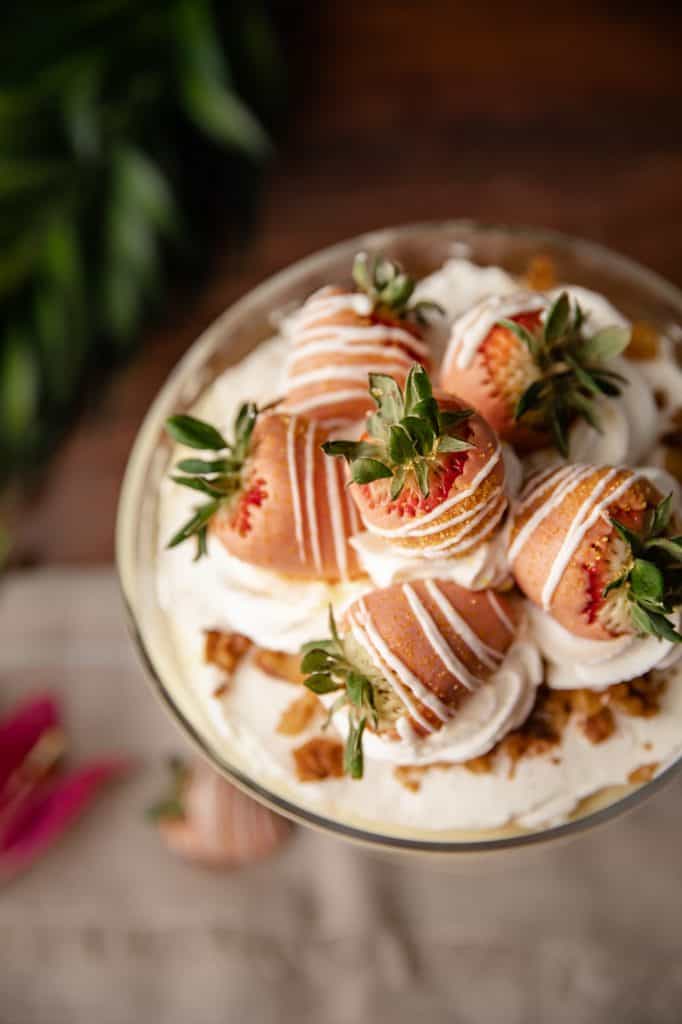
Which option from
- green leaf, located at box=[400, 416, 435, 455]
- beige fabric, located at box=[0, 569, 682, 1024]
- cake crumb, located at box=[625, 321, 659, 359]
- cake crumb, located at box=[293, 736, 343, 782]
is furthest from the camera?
beige fabric, located at box=[0, 569, 682, 1024]

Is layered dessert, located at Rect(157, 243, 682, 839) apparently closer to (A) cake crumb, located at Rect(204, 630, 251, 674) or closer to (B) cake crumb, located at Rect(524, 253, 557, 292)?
(A) cake crumb, located at Rect(204, 630, 251, 674)

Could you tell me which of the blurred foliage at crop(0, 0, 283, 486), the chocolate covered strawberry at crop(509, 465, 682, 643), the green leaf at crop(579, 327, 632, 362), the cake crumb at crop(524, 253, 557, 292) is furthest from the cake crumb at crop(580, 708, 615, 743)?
the blurred foliage at crop(0, 0, 283, 486)

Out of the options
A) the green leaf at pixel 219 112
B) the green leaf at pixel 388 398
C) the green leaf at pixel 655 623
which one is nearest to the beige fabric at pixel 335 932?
the green leaf at pixel 655 623

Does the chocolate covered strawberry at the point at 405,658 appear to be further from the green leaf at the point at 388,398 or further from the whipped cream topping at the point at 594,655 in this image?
the green leaf at the point at 388,398

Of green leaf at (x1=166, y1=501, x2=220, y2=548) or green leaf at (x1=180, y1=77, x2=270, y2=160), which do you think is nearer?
green leaf at (x1=166, y1=501, x2=220, y2=548)

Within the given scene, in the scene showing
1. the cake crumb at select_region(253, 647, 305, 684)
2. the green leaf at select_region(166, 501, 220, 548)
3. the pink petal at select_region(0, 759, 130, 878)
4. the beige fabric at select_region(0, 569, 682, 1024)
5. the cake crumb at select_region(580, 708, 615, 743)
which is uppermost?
the green leaf at select_region(166, 501, 220, 548)

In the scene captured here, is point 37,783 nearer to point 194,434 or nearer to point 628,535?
point 194,434

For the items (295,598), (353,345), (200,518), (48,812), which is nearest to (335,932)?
(48,812)
